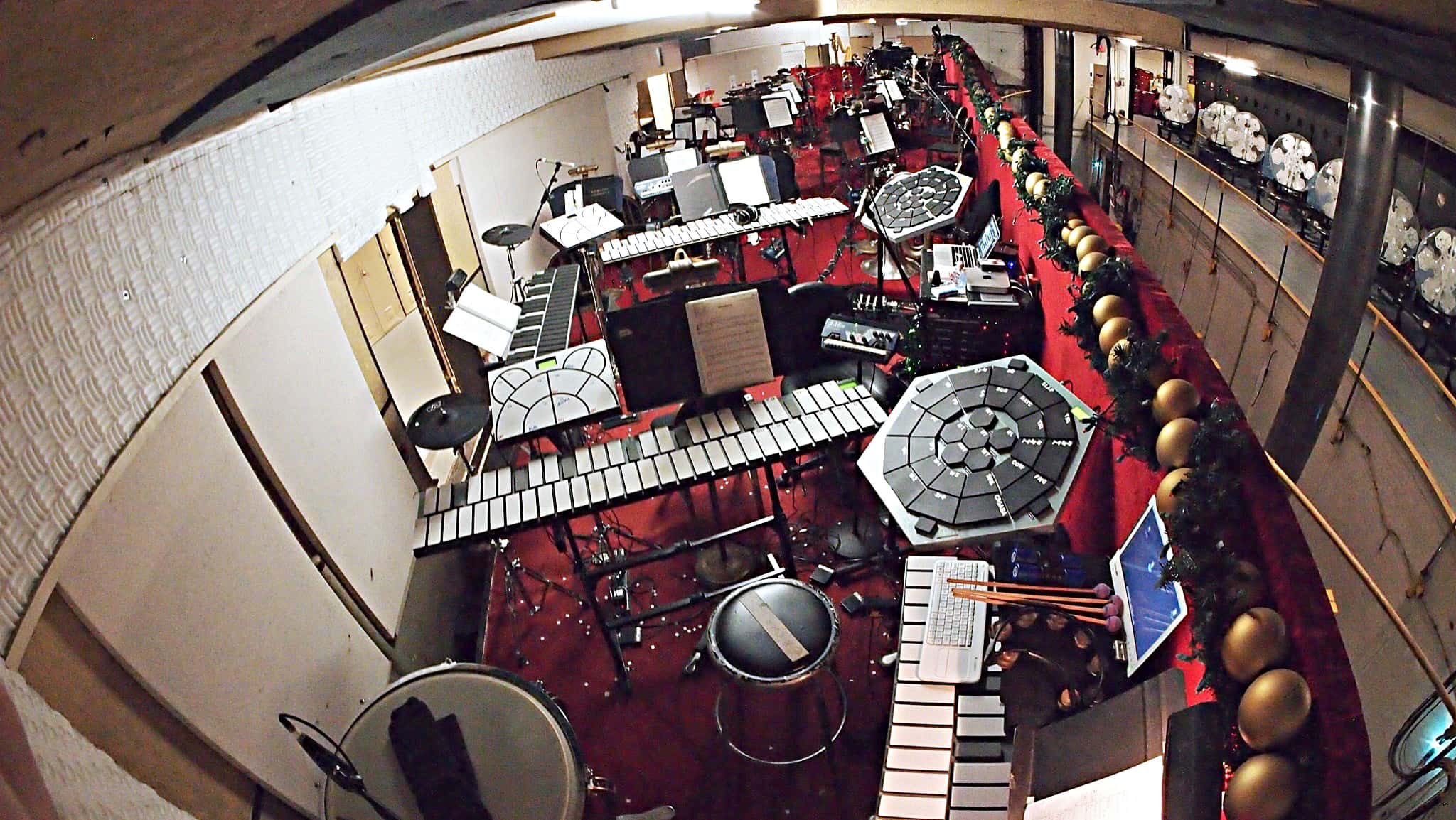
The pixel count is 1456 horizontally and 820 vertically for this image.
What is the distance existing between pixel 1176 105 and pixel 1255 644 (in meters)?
8.12

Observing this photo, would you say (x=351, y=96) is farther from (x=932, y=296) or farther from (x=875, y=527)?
(x=875, y=527)

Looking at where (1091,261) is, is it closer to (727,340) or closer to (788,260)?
(727,340)

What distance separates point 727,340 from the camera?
4758 millimetres

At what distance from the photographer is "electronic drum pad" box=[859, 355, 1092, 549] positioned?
3.70 meters

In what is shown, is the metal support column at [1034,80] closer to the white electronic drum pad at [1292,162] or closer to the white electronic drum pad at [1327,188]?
the white electronic drum pad at [1292,162]

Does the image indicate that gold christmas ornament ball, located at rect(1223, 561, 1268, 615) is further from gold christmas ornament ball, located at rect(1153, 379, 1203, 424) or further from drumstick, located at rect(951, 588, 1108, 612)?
drumstick, located at rect(951, 588, 1108, 612)

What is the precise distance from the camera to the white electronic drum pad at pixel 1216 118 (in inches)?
293

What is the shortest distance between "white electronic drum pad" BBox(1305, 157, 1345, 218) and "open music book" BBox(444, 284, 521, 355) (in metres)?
6.27

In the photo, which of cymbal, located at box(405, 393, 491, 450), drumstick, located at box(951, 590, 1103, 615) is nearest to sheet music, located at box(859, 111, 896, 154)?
cymbal, located at box(405, 393, 491, 450)

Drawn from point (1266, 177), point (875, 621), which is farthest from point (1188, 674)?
point (1266, 177)

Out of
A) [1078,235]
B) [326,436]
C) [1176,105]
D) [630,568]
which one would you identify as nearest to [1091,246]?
[1078,235]

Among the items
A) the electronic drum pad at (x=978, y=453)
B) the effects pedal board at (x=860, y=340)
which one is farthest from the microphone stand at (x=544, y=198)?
the electronic drum pad at (x=978, y=453)

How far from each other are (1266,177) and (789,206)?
4.45m

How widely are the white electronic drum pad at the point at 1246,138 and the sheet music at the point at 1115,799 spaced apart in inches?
270
